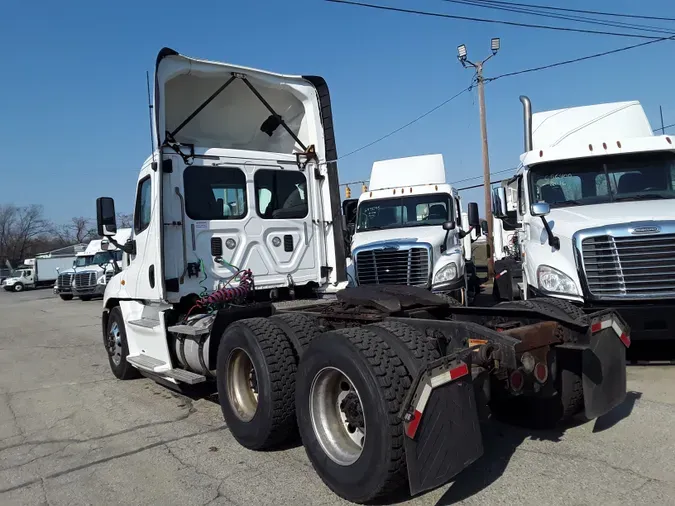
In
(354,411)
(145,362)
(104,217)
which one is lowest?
(145,362)

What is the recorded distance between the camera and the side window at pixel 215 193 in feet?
20.8

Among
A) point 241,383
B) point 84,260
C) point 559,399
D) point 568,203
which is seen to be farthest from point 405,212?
point 84,260

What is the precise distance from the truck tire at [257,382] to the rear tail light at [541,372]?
1790 millimetres

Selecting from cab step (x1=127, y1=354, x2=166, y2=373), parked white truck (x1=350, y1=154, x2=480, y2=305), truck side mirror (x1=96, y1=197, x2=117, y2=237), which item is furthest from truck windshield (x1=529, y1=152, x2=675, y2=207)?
truck side mirror (x1=96, y1=197, x2=117, y2=237)

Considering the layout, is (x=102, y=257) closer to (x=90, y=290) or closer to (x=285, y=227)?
(x=90, y=290)

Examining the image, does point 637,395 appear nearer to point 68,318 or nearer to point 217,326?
point 217,326

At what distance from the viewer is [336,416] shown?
388cm

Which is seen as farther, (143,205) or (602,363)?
(143,205)

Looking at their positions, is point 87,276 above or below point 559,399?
above

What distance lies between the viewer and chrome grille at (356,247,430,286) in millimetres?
9523

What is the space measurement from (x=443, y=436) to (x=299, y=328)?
1790 millimetres

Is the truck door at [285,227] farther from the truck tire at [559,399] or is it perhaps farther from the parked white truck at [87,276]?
the parked white truck at [87,276]

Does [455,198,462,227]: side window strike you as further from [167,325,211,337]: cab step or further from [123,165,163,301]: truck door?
[167,325,211,337]: cab step

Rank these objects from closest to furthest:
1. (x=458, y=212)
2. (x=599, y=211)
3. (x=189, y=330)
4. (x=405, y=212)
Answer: (x=189, y=330) → (x=599, y=211) → (x=405, y=212) → (x=458, y=212)
